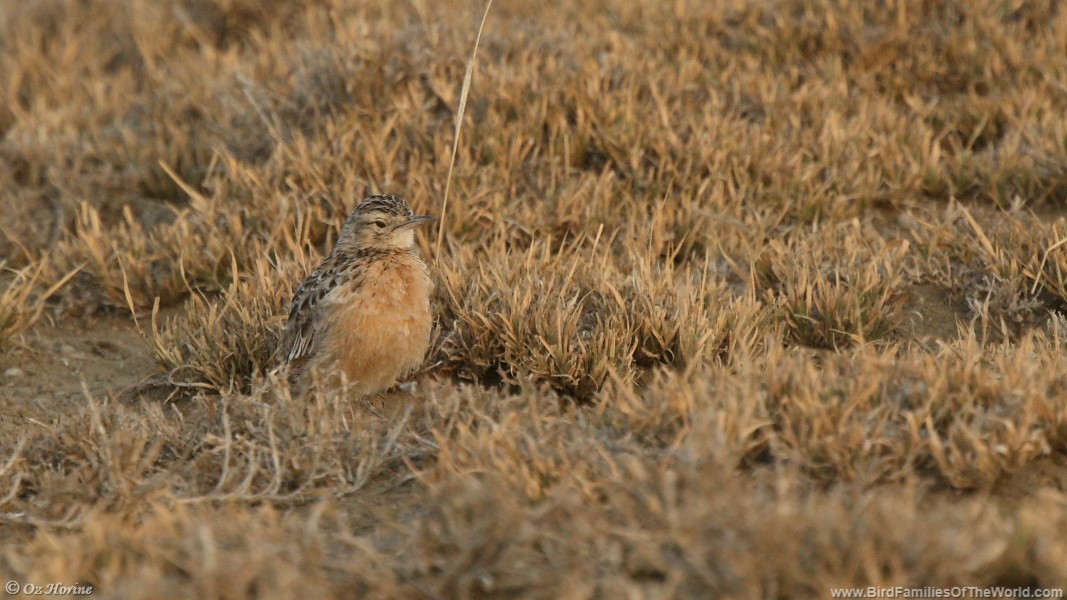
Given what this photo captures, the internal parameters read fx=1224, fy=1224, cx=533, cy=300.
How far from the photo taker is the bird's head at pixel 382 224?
207 inches

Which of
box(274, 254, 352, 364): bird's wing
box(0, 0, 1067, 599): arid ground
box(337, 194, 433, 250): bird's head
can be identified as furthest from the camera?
box(337, 194, 433, 250): bird's head

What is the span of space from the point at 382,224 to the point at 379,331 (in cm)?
60

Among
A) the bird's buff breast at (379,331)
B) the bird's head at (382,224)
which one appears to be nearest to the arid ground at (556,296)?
the bird's buff breast at (379,331)

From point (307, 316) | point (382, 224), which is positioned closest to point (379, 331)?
point (307, 316)

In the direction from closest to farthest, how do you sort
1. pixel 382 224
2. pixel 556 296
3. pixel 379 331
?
1. pixel 379 331
2. pixel 556 296
3. pixel 382 224

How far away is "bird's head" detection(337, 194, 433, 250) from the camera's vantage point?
527cm

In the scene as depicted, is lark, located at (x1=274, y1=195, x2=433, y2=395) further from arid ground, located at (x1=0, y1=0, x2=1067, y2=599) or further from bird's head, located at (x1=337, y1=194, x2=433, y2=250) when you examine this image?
arid ground, located at (x1=0, y1=0, x2=1067, y2=599)

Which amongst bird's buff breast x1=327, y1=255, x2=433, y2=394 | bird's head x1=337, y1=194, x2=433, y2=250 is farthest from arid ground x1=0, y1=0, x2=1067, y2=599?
bird's head x1=337, y1=194, x2=433, y2=250

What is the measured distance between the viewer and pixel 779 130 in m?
6.60

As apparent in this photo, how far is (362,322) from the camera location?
16.1 feet

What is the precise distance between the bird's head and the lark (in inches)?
1.9

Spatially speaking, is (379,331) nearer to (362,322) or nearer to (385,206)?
(362,322)

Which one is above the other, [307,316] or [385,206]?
[385,206]

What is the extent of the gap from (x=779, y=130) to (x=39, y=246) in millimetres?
4088
